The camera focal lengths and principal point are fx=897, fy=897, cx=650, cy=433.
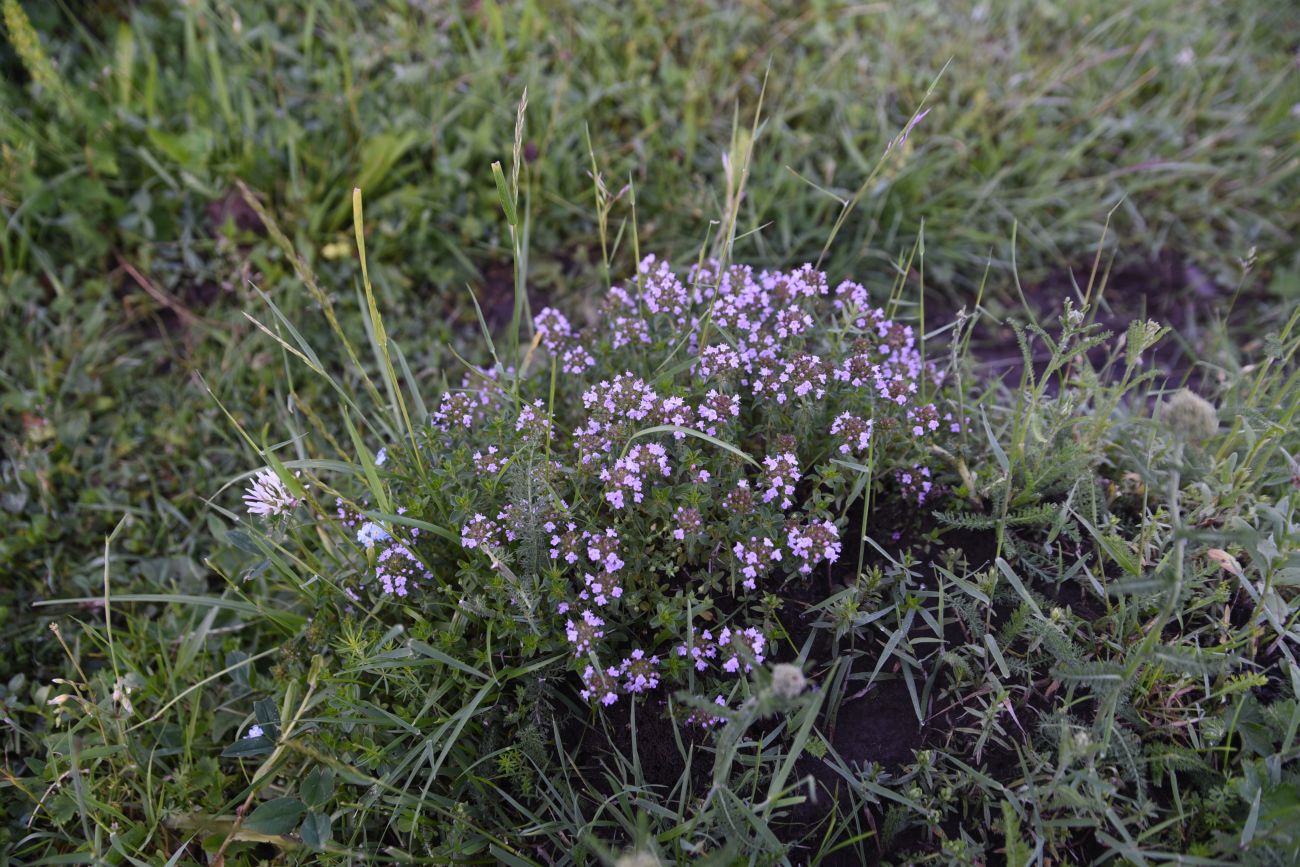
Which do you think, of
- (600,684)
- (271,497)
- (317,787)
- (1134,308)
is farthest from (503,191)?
(1134,308)

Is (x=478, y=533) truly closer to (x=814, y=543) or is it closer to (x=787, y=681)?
(x=814, y=543)

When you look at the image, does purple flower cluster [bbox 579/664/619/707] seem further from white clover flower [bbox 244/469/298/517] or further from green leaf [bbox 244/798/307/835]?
white clover flower [bbox 244/469/298/517]

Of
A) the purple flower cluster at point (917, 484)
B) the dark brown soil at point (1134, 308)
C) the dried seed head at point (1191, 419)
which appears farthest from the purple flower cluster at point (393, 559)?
the dark brown soil at point (1134, 308)

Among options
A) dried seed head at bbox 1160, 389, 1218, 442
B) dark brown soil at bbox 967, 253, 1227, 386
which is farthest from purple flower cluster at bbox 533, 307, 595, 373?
dark brown soil at bbox 967, 253, 1227, 386

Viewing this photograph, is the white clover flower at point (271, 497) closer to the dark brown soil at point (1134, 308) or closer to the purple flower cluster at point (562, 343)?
the purple flower cluster at point (562, 343)

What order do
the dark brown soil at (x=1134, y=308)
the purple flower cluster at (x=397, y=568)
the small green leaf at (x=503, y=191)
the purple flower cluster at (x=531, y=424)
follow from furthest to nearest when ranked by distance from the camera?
the dark brown soil at (x=1134, y=308), the purple flower cluster at (x=531, y=424), the purple flower cluster at (x=397, y=568), the small green leaf at (x=503, y=191)
